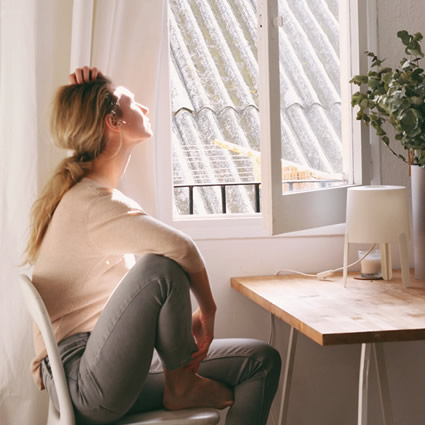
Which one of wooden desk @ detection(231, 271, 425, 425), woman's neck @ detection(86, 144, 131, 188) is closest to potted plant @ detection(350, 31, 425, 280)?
wooden desk @ detection(231, 271, 425, 425)

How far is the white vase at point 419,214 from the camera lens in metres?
2.09

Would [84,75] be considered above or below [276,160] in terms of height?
above

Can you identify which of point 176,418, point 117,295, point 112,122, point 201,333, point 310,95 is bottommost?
point 176,418

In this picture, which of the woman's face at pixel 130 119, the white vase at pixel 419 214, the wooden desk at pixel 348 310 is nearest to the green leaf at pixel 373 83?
the white vase at pixel 419 214

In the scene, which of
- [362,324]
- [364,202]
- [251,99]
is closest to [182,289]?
[362,324]

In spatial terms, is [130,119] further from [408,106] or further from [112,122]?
[408,106]

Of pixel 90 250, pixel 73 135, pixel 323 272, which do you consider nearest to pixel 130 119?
pixel 73 135

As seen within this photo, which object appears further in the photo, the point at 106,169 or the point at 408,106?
the point at 408,106

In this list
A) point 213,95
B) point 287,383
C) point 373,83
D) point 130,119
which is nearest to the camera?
point 130,119

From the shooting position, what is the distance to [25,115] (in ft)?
7.09

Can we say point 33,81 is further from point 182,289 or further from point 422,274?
point 422,274

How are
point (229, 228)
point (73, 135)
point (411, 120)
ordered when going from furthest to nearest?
point (229, 228), point (411, 120), point (73, 135)

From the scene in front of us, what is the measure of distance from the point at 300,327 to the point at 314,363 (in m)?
0.90

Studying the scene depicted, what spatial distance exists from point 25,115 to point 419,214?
127 cm
